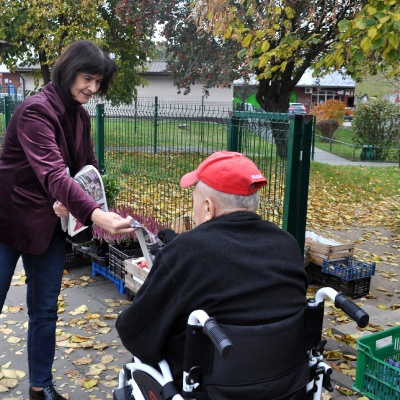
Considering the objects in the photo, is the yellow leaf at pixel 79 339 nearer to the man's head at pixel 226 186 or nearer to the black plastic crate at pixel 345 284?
the black plastic crate at pixel 345 284

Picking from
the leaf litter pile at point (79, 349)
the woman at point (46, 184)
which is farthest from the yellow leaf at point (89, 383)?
the woman at point (46, 184)

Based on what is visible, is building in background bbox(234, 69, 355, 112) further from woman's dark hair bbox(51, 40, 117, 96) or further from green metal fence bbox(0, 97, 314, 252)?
woman's dark hair bbox(51, 40, 117, 96)

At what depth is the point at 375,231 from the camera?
9.26 m

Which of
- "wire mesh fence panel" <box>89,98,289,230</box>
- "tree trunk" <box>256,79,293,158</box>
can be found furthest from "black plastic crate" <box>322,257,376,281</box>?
"tree trunk" <box>256,79,293,158</box>

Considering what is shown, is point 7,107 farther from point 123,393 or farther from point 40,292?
point 123,393

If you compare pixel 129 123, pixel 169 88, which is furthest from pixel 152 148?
pixel 169 88

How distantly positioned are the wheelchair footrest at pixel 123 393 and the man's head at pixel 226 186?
3.01ft

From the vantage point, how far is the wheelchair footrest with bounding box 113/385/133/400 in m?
2.41

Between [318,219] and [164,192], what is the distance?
439 centimetres

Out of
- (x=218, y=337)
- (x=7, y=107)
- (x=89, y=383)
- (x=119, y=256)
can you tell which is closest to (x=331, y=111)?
(x=7, y=107)

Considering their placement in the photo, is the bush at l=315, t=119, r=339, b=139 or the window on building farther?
the window on building

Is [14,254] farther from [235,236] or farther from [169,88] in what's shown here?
[169,88]

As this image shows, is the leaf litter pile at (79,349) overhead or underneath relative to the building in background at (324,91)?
underneath

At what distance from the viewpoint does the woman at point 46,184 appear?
2.75 metres
